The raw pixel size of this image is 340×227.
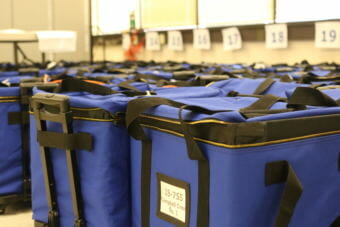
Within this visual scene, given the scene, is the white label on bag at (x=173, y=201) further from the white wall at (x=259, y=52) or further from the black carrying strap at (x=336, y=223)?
the white wall at (x=259, y=52)

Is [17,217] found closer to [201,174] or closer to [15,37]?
[201,174]

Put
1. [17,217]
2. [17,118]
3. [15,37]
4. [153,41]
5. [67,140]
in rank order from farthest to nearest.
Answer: [153,41] < [15,37] < [17,217] < [17,118] < [67,140]

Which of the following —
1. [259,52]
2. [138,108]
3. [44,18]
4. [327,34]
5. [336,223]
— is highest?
[44,18]

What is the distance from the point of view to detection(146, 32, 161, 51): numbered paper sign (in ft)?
18.6

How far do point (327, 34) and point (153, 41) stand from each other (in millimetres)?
2479

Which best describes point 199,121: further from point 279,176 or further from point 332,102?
point 332,102

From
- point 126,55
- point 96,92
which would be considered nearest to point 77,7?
point 126,55

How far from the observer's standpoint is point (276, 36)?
4133 millimetres

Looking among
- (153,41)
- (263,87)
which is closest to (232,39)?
(153,41)

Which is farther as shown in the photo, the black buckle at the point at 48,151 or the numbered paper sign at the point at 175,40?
the numbered paper sign at the point at 175,40

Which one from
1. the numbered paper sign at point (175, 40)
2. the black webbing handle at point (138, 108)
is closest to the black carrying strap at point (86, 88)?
the black webbing handle at point (138, 108)

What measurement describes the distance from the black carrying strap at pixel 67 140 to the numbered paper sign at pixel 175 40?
3913 mm

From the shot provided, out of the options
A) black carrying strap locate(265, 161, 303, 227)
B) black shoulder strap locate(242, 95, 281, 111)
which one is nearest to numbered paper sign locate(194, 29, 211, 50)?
black shoulder strap locate(242, 95, 281, 111)

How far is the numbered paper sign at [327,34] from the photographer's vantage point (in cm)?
359
